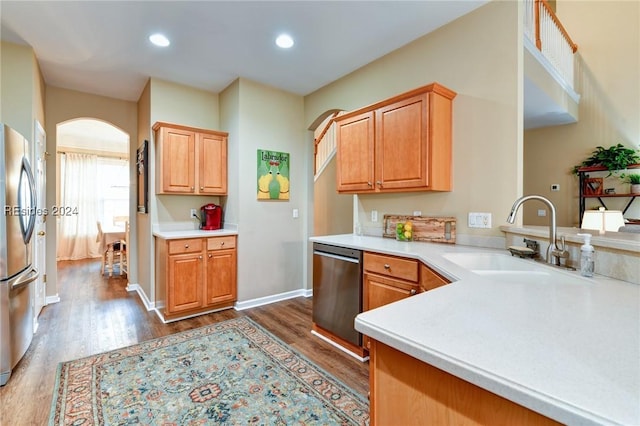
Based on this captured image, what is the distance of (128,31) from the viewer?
269cm

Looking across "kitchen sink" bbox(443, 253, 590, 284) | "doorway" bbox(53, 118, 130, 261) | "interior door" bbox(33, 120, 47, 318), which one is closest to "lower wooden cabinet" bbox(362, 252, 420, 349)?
"kitchen sink" bbox(443, 253, 590, 284)

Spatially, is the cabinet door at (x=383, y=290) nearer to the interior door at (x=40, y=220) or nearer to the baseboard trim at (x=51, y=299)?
the interior door at (x=40, y=220)

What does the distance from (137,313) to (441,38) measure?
4.27 m

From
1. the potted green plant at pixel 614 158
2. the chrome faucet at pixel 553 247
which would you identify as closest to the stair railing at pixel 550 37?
the potted green plant at pixel 614 158

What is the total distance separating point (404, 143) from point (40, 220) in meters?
3.94

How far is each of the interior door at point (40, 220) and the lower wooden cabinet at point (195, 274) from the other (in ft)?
3.85

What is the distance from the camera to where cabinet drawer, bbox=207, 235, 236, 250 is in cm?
347

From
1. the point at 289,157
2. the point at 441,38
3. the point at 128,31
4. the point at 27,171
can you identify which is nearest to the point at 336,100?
the point at 289,157

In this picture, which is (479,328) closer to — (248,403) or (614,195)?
(248,403)

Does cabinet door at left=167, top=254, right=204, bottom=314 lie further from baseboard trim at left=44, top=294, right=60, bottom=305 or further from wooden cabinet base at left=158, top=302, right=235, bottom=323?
baseboard trim at left=44, top=294, right=60, bottom=305

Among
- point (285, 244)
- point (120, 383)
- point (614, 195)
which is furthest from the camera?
point (614, 195)

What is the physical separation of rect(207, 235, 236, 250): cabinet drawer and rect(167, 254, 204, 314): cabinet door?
0.56ft

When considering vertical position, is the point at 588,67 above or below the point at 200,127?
above

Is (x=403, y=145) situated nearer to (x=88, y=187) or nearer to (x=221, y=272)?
(x=221, y=272)
